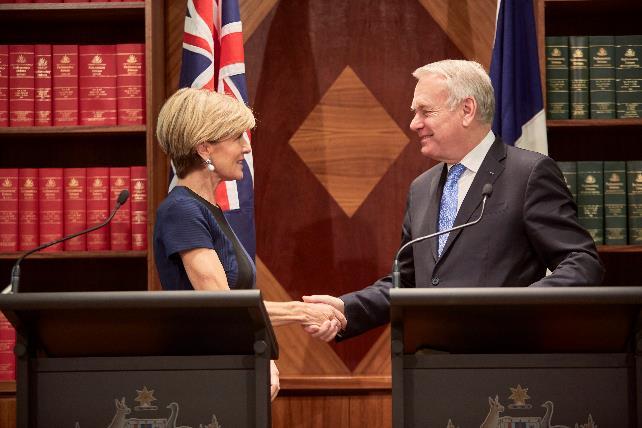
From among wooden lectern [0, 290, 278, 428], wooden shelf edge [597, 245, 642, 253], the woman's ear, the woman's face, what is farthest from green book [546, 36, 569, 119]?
wooden lectern [0, 290, 278, 428]

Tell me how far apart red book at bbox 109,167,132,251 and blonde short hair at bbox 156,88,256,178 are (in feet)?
3.26

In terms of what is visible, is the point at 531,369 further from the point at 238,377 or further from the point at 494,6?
the point at 494,6

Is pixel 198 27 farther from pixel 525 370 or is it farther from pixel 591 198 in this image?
pixel 525 370

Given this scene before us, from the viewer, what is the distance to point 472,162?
2.94m

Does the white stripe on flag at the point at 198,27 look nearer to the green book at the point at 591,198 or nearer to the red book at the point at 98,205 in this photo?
the red book at the point at 98,205

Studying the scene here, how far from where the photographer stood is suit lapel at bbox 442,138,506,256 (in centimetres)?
274

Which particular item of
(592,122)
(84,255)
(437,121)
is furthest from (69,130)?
(592,122)

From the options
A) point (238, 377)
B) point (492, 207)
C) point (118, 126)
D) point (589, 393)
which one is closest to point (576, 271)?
point (492, 207)

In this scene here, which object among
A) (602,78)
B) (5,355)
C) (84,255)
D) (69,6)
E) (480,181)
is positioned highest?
(69,6)

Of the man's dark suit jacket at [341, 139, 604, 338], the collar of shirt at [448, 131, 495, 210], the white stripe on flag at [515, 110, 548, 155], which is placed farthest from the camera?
the white stripe on flag at [515, 110, 548, 155]

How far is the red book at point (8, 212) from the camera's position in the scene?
364 cm

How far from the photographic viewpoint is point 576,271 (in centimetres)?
252

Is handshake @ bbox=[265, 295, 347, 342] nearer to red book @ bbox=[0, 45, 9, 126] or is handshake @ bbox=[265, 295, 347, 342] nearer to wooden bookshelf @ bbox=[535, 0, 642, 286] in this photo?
wooden bookshelf @ bbox=[535, 0, 642, 286]

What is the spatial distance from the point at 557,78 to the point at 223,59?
138cm
